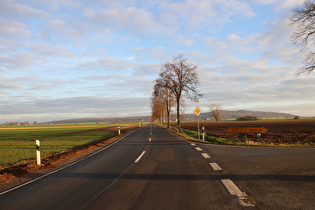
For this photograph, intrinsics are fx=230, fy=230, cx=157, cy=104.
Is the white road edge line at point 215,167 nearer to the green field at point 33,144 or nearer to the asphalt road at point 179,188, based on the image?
the asphalt road at point 179,188

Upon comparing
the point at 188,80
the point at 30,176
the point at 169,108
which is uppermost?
the point at 188,80

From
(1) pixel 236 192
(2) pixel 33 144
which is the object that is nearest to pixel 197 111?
(2) pixel 33 144

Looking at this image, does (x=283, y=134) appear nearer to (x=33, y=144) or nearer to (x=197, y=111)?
(x=197, y=111)

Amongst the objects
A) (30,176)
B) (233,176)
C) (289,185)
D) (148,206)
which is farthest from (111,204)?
(30,176)

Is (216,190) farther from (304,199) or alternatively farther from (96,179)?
(96,179)

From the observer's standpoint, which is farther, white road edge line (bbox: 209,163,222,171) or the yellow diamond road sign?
the yellow diamond road sign

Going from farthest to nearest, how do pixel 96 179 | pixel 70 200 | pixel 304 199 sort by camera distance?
1. pixel 96 179
2. pixel 70 200
3. pixel 304 199

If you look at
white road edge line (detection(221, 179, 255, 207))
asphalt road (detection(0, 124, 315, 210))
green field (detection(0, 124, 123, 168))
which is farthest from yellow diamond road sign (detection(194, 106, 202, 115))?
white road edge line (detection(221, 179, 255, 207))

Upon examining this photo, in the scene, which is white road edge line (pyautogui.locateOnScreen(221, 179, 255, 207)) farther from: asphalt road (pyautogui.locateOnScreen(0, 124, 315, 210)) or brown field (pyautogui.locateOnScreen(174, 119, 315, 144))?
brown field (pyautogui.locateOnScreen(174, 119, 315, 144))

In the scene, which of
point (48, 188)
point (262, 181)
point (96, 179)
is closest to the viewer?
point (262, 181)

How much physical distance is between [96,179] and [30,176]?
302cm

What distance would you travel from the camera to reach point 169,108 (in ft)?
182

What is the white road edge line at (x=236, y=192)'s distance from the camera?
14.6 ft

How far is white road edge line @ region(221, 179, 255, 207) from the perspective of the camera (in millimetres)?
4441
